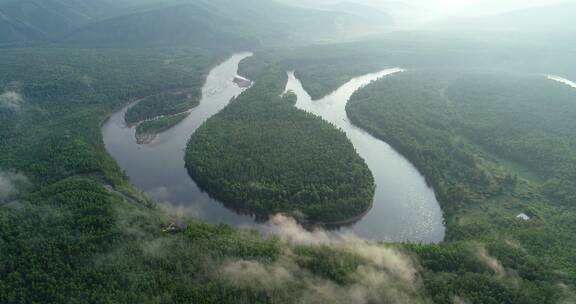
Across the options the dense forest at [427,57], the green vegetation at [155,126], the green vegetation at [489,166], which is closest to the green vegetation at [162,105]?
the green vegetation at [155,126]

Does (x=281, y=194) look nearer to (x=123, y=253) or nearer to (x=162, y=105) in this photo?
(x=123, y=253)

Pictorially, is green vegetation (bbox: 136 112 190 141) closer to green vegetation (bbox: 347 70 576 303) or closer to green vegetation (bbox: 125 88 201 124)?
green vegetation (bbox: 125 88 201 124)

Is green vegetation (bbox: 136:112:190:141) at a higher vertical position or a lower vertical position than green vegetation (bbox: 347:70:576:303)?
lower

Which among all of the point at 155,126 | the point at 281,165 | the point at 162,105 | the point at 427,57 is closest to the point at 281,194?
the point at 281,165

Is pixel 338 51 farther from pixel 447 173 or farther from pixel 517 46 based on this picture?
pixel 447 173

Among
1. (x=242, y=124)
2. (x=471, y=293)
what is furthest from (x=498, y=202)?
(x=242, y=124)

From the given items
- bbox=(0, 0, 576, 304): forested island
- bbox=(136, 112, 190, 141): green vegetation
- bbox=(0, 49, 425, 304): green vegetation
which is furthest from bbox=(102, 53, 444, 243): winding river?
bbox=(0, 49, 425, 304): green vegetation
